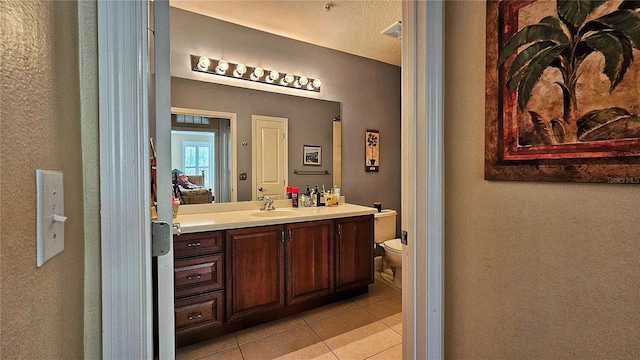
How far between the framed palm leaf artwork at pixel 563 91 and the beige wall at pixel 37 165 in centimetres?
115

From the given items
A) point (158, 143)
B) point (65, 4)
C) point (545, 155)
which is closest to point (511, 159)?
point (545, 155)

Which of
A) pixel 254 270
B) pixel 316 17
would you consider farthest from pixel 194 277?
pixel 316 17

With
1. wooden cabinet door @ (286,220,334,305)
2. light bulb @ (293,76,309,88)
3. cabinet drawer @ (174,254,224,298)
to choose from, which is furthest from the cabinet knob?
light bulb @ (293,76,309,88)

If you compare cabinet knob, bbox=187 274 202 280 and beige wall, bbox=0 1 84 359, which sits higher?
beige wall, bbox=0 1 84 359

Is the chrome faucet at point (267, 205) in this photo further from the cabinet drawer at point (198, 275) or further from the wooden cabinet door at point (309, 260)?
the cabinet drawer at point (198, 275)

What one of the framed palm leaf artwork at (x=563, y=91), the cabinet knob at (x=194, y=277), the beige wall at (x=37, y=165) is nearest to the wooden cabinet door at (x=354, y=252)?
the cabinet knob at (x=194, y=277)

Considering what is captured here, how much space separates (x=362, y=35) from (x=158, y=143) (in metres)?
2.52

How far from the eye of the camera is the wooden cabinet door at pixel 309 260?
2.16 m

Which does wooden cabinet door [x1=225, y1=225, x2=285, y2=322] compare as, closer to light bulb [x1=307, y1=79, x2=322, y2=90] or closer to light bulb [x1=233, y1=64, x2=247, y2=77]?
light bulb [x1=233, y1=64, x2=247, y2=77]

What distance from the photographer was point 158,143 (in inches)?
27.8

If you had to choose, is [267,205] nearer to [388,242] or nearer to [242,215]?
[242,215]

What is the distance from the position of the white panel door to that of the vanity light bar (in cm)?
36

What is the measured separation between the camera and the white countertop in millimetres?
1852

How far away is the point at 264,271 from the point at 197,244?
529 mm
